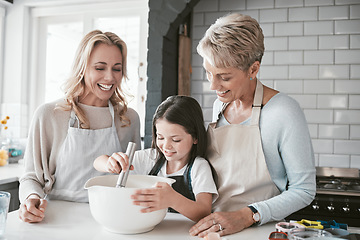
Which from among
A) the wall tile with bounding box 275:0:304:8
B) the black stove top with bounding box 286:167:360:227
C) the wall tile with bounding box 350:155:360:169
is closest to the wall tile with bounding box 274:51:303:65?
the wall tile with bounding box 275:0:304:8

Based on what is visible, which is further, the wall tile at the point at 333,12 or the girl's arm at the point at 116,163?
the wall tile at the point at 333,12

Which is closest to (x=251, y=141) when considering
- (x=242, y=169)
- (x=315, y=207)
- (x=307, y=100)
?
(x=242, y=169)

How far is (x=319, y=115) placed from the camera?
10.4ft

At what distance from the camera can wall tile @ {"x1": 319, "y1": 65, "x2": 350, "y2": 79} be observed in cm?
314

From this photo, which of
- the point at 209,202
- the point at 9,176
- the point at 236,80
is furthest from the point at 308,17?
the point at 9,176

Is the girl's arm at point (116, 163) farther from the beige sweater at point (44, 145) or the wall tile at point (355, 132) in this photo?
the wall tile at point (355, 132)

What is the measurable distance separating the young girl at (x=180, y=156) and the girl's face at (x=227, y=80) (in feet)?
0.68

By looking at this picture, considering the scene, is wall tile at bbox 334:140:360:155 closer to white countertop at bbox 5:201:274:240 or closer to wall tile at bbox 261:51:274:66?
A: wall tile at bbox 261:51:274:66

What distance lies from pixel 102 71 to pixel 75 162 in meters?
0.46

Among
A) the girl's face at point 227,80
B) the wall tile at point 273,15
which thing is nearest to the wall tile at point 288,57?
the wall tile at point 273,15

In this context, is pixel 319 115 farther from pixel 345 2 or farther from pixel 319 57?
pixel 345 2

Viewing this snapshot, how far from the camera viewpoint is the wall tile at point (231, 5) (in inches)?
132

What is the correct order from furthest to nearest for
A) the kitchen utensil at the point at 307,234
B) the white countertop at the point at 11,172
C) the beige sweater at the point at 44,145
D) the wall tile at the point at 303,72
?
1. the wall tile at the point at 303,72
2. the white countertop at the point at 11,172
3. the beige sweater at the point at 44,145
4. the kitchen utensil at the point at 307,234

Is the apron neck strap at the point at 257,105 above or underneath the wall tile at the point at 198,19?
underneath
